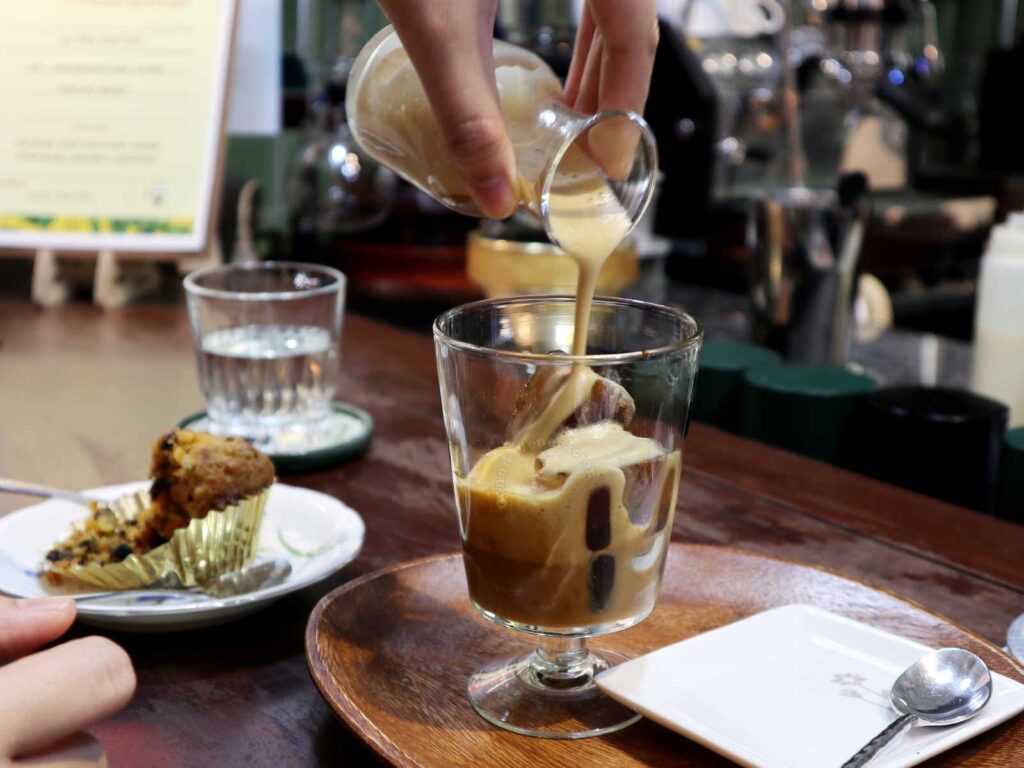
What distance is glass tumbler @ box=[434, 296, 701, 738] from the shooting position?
Answer: 0.68 m

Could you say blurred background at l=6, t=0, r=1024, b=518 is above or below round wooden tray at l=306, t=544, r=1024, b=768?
above

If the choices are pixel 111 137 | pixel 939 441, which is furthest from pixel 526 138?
pixel 111 137

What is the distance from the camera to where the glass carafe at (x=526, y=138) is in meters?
0.79

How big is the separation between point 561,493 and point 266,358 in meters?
0.59

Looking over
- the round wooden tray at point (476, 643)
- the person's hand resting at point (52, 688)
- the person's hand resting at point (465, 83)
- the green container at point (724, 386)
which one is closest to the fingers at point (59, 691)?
the person's hand resting at point (52, 688)

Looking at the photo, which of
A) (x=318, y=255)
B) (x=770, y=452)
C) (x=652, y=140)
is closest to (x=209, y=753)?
(x=652, y=140)

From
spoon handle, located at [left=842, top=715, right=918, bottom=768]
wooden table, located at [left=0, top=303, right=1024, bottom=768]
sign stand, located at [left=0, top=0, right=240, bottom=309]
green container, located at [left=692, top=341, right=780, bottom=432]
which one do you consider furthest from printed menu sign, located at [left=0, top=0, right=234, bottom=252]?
spoon handle, located at [left=842, top=715, right=918, bottom=768]

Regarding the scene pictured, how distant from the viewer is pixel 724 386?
4.62ft

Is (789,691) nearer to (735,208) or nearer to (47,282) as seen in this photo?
(47,282)

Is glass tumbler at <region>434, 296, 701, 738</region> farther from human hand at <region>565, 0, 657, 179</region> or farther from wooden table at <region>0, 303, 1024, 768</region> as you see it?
human hand at <region>565, 0, 657, 179</region>

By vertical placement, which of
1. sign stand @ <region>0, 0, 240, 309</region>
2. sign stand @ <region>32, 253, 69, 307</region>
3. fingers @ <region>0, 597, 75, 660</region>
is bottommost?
fingers @ <region>0, 597, 75, 660</region>

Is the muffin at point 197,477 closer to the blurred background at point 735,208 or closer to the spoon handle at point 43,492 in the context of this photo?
the spoon handle at point 43,492

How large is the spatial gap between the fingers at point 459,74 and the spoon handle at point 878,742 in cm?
39

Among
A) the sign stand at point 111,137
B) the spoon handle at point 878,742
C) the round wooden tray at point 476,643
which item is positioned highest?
the sign stand at point 111,137
